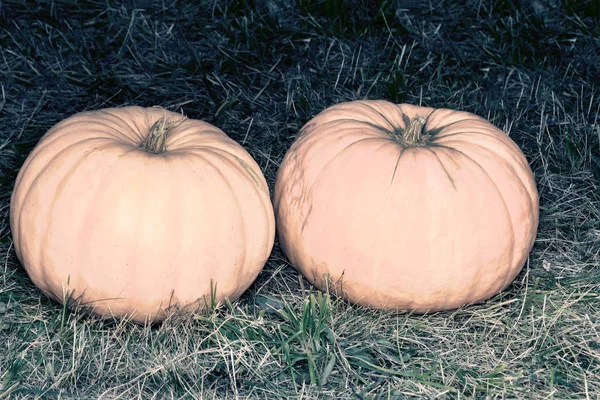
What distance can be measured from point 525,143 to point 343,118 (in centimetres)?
131

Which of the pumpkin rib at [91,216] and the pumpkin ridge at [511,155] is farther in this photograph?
the pumpkin ridge at [511,155]

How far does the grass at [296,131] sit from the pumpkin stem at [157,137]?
585 millimetres

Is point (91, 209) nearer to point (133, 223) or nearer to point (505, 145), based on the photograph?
point (133, 223)

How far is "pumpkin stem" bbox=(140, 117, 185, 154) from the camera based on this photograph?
9.04ft

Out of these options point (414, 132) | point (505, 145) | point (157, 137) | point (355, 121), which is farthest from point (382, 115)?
point (157, 137)

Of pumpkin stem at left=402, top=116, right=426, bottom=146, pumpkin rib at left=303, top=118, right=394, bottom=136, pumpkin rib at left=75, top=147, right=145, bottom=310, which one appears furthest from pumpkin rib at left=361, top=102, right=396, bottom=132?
pumpkin rib at left=75, top=147, right=145, bottom=310

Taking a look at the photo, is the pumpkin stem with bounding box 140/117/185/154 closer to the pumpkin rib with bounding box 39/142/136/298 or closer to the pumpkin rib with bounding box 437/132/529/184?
the pumpkin rib with bounding box 39/142/136/298

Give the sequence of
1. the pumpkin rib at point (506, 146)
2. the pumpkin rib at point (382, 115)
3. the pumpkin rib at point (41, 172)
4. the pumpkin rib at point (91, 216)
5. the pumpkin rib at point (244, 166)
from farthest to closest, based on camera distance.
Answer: the pumpkin rib at point (382, 115) < the pumpkin rib at point (506, 146) < the pumpkin rib at point (244, 166) < the pumpkin rib at point (41, 172) < the pumpkin rib at point (91, 216)

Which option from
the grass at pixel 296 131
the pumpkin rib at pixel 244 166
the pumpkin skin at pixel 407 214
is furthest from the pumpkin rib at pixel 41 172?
the pumpkin skin at pixel 407 214

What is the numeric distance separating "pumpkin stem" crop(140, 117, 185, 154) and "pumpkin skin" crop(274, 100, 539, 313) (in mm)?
486

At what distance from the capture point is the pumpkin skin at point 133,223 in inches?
101

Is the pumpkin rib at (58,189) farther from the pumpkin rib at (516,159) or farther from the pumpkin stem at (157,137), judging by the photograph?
the pumpkin rib at (516,159)

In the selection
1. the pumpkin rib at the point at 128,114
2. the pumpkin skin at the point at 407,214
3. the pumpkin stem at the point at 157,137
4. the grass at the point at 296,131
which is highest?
the pumpkin stem at the point at 157,137

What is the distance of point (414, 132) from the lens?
2902 millimetres
